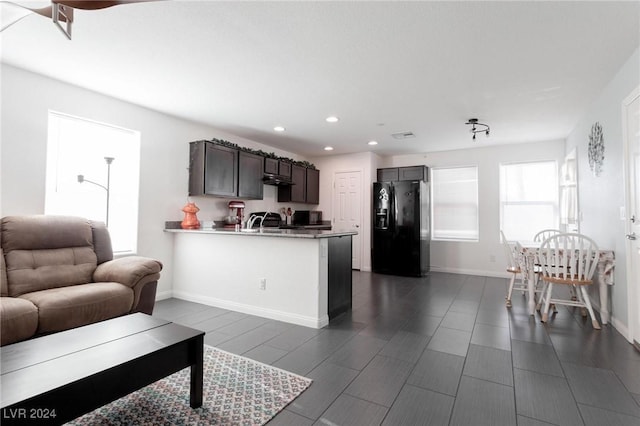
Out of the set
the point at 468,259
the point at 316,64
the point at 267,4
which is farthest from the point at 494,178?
the point at 267,4

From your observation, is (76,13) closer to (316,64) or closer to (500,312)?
(316,64)

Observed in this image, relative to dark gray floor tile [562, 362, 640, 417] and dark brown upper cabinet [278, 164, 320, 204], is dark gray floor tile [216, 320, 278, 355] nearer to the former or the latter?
dark gray floor tile [562, 362, 640, 417]

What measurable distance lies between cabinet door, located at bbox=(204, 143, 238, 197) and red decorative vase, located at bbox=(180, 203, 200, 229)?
0.28 metres

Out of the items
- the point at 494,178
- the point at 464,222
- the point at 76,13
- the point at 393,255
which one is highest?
the point at 76,13

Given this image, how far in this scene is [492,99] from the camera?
3.53 m

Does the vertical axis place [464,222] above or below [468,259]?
above

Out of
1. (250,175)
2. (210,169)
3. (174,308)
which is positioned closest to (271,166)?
(250,175)

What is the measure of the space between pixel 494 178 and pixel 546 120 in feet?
5.54

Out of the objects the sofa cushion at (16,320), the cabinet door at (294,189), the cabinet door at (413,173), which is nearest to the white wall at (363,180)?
the cabinet door at (413,173)

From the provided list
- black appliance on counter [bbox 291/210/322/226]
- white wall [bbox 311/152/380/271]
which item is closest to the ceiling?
white wall [bbox 311/152/380/271]

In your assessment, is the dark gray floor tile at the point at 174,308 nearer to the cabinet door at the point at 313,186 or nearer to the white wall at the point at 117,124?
the white wall at the point at 117,124

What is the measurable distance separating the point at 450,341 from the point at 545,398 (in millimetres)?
880

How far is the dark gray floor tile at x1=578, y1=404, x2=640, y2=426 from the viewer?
162 cm

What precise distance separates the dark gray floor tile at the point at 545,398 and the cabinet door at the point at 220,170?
3929 mm
